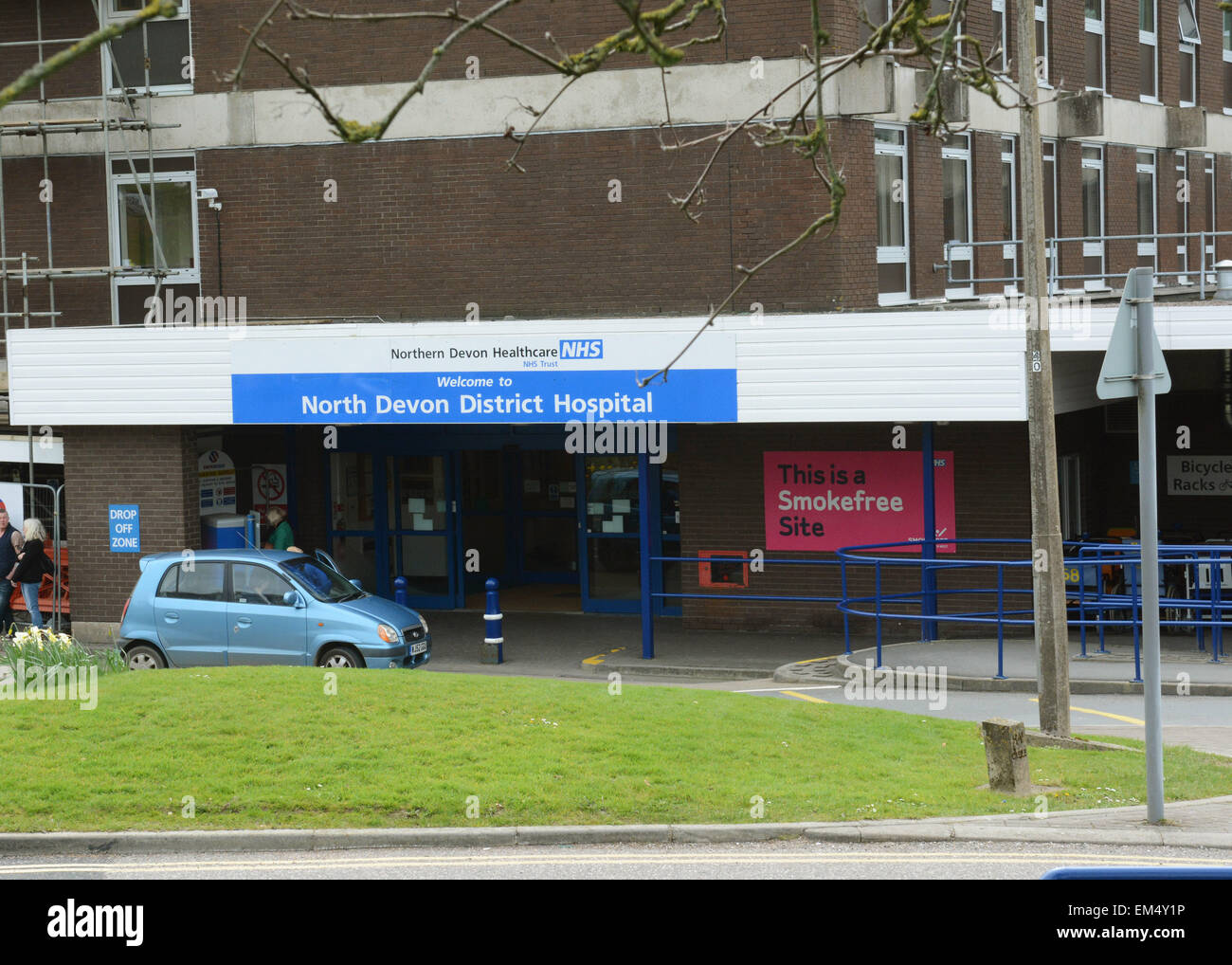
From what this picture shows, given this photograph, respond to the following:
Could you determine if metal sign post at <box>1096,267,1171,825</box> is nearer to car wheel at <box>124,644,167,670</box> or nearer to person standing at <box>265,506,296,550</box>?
car wheel at <box>124,644,167,670</box>

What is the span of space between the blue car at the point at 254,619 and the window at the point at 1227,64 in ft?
64.4

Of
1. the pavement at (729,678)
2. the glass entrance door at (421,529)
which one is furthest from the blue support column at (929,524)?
the glass entrance door at (421,529)

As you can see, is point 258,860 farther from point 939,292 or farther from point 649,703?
point 939,292

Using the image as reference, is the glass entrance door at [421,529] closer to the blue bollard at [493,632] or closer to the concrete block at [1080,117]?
the blue bollard at [493,632]

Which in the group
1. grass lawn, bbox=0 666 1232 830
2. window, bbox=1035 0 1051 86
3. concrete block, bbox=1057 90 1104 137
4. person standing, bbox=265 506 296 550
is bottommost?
grass lawn, bbox=0 666 1232 830

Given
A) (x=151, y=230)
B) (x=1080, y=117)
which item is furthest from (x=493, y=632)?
(x=1080, y=117)

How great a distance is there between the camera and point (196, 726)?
11297 millimetres

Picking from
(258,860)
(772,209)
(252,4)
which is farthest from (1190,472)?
(258,860)

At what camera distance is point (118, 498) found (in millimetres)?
19984

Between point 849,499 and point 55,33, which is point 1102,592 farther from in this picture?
point 55,33

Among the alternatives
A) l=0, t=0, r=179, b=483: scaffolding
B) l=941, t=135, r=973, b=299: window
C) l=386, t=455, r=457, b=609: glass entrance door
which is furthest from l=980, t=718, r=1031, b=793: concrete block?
l=0, t=0, r=179, b=483: scaffolding

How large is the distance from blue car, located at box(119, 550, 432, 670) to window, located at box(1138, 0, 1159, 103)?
16.4 m

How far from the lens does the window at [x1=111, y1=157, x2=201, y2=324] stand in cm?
2086

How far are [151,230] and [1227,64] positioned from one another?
1983 cm
